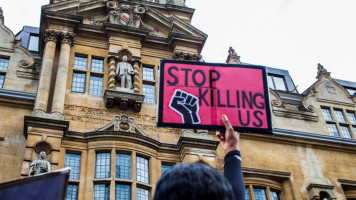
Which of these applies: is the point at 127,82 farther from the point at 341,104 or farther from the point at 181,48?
the point at 341,104

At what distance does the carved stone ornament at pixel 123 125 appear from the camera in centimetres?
1558

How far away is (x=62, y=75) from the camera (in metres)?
16.7

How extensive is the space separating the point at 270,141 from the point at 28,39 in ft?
46.0

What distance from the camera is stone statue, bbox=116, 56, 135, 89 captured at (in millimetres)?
17297

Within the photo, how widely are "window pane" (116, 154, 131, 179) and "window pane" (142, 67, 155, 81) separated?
174 inches

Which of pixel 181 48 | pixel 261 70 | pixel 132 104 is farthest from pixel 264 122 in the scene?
pixel 181 48

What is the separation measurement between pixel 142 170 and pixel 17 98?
17.2ft

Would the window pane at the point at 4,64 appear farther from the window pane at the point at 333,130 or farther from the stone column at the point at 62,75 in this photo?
the window pane at the point at 333,130

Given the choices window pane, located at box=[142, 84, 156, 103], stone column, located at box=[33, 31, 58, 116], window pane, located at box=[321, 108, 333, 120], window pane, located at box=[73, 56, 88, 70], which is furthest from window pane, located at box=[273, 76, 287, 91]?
stone column, located at box=[33, 31, 58, 116]

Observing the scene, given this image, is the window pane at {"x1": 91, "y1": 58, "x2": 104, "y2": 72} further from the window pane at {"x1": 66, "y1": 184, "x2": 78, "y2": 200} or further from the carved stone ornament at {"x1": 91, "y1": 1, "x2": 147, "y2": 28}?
the window pane at {"x1": 66, "y1": 184, "x2": 78, "y2": 200}

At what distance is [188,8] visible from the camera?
2161 cm

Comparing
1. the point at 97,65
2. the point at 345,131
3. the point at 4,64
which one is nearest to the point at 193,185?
the point at 97,65

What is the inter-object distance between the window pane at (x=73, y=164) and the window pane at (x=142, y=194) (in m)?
1.99

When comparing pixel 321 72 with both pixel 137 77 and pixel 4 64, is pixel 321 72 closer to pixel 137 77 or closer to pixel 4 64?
pixel 137 77
